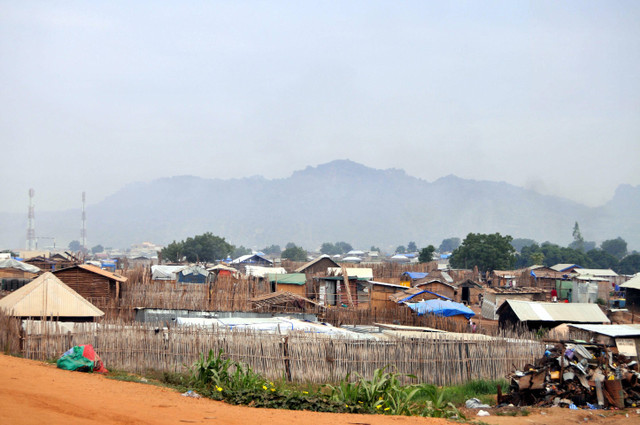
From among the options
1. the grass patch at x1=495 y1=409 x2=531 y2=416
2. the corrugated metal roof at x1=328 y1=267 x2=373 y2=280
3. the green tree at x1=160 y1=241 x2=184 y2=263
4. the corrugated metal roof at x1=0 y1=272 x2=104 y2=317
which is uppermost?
the green tree at x1=160 y1=241 x2=184 y2=263

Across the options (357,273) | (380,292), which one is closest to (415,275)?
(357,273)

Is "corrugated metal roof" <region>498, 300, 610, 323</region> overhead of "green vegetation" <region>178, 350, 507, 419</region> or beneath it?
overhead

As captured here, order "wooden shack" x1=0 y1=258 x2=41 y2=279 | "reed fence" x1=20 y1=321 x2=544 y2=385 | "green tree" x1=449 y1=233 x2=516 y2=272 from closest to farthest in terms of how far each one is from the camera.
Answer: "reed fence" x1=20 y1=321 x2=544 y2=385 < "wooden shack" x1=0 y1=258 x2=41 y2=279 < "green tree" x1=449 y1=233 x2=516 y2=272

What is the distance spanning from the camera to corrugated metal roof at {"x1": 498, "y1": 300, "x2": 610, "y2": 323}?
2227cm

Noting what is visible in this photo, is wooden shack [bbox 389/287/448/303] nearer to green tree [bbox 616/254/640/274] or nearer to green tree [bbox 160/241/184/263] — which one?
green tree [bbox 160/241/184/263]

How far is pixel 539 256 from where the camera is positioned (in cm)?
7488

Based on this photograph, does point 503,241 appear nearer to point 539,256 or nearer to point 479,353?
point 539,256

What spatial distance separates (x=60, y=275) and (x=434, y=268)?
1302 inches

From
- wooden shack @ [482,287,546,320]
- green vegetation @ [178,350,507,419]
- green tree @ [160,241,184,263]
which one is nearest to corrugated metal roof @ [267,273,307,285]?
wooden shack @ [482,287,546,320]

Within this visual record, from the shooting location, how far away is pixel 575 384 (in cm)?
1289

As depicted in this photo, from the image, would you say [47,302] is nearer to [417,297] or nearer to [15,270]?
[417,297]

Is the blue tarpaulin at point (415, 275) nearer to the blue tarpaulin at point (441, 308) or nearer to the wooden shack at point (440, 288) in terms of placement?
the wooden shack at point (440, 288)

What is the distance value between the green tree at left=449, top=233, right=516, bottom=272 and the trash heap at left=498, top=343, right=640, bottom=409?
47869mm

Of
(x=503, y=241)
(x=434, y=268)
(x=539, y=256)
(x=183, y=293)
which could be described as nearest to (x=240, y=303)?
(x=183, y=293)
